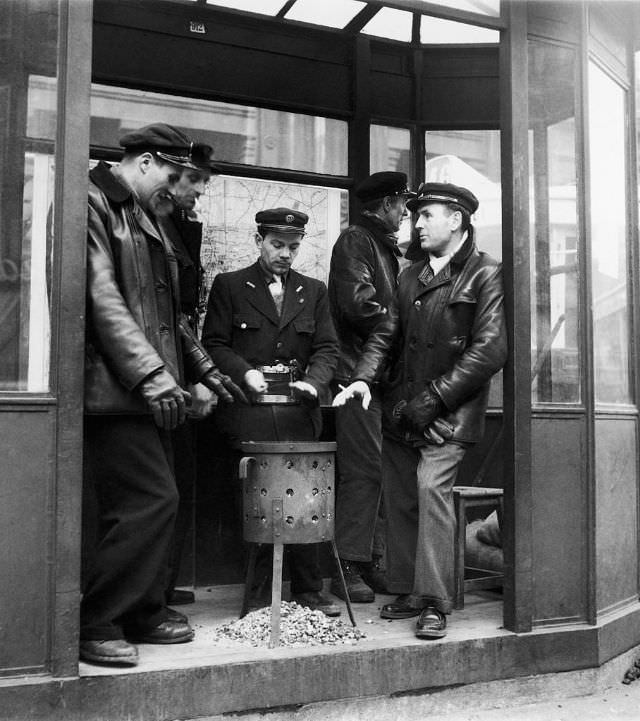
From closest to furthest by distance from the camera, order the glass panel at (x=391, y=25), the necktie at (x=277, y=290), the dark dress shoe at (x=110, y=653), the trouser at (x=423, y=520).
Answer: the dark dress shoe at (x=110, y=653) < the trouser at (x=423, y=520) < the necktie at (x=277, y=290) < the glass panel at (x=391, y=25)

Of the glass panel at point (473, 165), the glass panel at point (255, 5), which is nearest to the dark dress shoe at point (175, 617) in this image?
the glass panel at point (473, 165)

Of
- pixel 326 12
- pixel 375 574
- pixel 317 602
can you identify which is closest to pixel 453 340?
pixel 317 602

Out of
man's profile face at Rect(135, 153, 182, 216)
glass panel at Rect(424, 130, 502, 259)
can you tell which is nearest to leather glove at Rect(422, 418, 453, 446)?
man's profile face at Rect(135, 153, 182, 216)

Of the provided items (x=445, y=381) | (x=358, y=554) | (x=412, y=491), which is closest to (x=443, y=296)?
(x=445, y=381)

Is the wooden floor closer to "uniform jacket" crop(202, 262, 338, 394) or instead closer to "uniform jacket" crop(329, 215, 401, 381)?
"uniform jacket" crop(202, 262, 338, 394)

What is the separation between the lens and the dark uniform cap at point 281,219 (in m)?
5.48

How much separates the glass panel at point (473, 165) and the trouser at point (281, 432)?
266 centimetres

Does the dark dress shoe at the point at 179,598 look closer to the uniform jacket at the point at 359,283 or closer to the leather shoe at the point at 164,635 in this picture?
the leather shoe at the point at 164,635

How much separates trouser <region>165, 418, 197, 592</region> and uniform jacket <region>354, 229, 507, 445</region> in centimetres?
110

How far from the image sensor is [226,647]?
4.42 metres

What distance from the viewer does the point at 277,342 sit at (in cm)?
554

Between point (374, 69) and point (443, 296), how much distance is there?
261 centimetres

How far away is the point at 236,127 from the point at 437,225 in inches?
77.0

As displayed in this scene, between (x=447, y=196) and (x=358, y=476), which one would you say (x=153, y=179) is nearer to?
(x=447, y=196)
